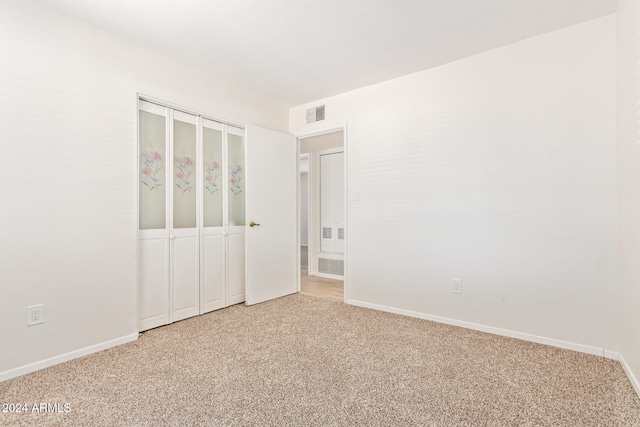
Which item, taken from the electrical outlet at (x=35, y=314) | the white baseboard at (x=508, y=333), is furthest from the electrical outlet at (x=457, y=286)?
the electrical outlet at (x=35, y=314)

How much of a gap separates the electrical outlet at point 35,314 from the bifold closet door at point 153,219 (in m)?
0.68

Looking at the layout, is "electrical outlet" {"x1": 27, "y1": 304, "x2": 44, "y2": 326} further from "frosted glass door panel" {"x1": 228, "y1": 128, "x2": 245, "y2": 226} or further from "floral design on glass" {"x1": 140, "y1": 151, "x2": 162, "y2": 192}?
"frosted glass door panel" {"x1": 228, "y1": 128, "x2": 245, "y2": 226}

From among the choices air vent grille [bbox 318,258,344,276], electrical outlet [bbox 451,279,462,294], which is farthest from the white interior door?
electrical outlet [bbox 451,279,462,294]

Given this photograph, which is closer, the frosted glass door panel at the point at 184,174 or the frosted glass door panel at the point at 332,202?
the frosted glass door panel at the point at 184,174

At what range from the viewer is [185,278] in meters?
3.00

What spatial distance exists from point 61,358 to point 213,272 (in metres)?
1.36

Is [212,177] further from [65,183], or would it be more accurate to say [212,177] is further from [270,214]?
[65,183]

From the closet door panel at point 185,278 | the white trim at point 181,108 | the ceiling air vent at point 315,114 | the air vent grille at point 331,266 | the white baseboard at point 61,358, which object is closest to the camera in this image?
the white baseboard at point 61,358

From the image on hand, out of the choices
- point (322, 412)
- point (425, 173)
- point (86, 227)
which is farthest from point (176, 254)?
point (425, 173)

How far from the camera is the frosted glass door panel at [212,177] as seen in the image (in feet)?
10.5

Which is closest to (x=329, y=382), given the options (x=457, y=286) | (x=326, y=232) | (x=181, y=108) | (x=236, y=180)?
(x=457, y=286)

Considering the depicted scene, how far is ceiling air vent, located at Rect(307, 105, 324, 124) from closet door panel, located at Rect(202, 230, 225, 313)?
182 centimetres

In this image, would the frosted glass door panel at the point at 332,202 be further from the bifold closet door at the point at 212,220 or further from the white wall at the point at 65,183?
the white wall at the point at 65,183

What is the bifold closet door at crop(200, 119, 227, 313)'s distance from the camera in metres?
3.17
